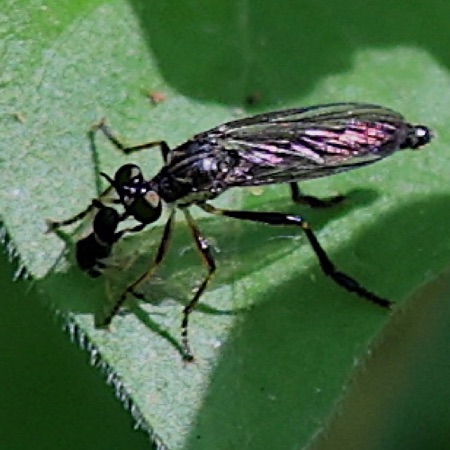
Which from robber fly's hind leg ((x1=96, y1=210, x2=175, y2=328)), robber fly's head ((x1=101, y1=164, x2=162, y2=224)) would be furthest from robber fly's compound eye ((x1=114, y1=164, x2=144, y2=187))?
robber fly's hind leg ((x1=96, y1=210, x2=175, y2=328))

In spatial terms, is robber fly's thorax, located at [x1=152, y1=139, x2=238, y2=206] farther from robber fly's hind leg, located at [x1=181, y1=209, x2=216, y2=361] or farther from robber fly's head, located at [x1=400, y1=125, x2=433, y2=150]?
robber fly's head, located at [x1=400, y1=125, x2=433, y2=150]

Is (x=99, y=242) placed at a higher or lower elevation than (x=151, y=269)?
higher

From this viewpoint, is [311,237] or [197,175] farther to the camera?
[197,175]

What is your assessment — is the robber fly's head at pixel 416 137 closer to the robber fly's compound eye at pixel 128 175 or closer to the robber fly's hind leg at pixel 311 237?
the robber fly's hind leg at pixel 311 237

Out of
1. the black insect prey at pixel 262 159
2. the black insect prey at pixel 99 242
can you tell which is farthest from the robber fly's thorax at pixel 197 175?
the black insect prey at pixel 99 242

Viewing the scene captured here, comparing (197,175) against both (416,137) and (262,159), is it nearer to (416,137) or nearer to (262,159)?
(262,159)

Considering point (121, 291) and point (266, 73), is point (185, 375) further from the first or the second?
point (266, 73)

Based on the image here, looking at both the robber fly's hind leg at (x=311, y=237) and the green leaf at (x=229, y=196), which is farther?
the robber fly's hind leg at (x=311, y=237)

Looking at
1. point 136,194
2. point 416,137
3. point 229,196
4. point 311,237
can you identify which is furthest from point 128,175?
point 416,137
